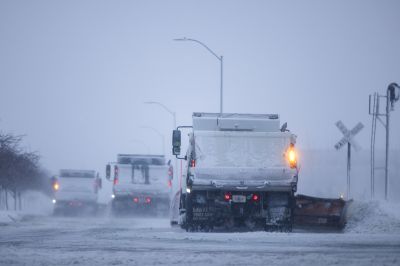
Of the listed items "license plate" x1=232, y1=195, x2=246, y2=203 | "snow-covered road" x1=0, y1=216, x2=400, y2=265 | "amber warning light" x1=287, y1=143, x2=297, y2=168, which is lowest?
"snow-covered road" x1=0, y1=216, x2=400, y2=265

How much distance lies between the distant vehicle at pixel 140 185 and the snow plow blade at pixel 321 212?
14.7 metres

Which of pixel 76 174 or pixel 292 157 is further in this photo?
pixel 76 174

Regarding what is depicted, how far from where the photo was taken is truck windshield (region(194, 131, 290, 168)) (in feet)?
69.6

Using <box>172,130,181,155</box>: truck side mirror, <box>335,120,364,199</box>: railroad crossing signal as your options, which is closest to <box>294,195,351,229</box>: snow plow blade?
<box>172,130,181,155</box>: truck side mirror

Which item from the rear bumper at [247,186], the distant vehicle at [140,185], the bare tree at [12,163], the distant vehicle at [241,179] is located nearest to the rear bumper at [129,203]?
the distant vehicle at [140,185]

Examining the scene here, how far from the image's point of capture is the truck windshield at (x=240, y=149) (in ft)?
69.6

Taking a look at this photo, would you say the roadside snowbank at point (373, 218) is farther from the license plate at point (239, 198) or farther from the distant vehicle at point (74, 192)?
the distant vehicle at point (74, 192)

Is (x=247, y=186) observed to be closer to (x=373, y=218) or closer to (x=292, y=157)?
(x=292, y=157)

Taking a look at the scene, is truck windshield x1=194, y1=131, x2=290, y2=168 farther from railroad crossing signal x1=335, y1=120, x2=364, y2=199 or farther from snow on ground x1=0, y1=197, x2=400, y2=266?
railroad crossing signal x1=335, y1=120, x2=364, y2=199

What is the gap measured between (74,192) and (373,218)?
26.7 m

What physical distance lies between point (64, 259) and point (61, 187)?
Result: 113ft

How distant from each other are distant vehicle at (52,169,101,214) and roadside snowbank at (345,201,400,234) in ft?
80.8

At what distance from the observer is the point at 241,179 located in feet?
68.8

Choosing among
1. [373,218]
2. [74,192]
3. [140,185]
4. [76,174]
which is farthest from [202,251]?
[76,174]
